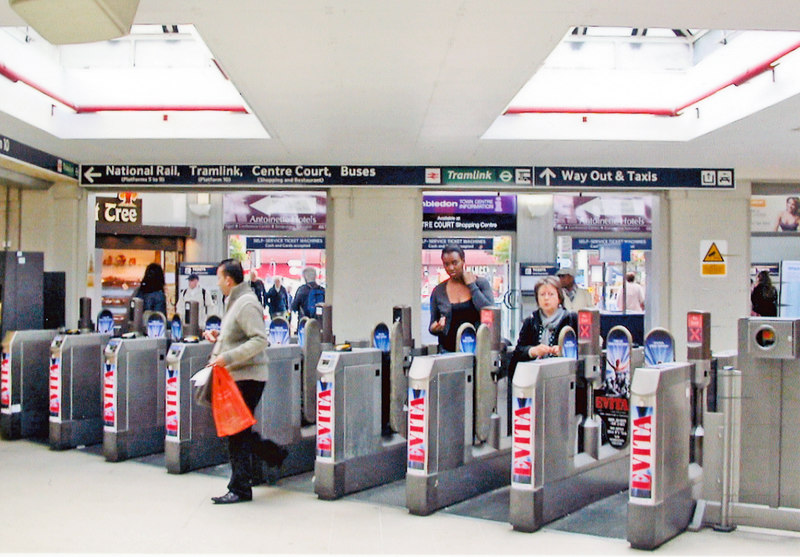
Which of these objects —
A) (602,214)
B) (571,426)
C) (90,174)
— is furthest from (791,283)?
(90,174)

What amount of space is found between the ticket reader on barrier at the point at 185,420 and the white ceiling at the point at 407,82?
2106mm

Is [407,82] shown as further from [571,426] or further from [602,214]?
[602,214]

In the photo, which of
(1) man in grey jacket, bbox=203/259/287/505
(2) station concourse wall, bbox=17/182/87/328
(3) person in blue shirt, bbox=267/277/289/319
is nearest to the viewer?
(1) man in grey jacket, bbox=203/259/287/505

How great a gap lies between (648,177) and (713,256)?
4.23 ft

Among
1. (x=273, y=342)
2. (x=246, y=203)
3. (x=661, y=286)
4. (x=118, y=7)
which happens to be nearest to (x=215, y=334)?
(x=273, y=342)

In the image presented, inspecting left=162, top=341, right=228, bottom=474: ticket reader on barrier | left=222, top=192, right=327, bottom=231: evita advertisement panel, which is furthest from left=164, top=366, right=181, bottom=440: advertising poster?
left=222, top=192, right=327, bottom=231: evita advertisement panel

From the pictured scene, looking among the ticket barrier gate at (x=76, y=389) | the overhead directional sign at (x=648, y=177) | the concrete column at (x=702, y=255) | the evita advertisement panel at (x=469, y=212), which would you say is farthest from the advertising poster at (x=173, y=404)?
the evita advertisement panel at (x=469, y=212)

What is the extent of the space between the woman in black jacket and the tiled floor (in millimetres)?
1371

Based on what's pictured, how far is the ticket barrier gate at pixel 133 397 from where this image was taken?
6332mm

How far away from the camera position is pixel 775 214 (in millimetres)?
12367

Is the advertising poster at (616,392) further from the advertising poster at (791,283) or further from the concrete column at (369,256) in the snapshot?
the advertising poster at (791,283)

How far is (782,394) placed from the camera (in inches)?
179

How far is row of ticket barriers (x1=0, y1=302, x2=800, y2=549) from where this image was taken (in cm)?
445

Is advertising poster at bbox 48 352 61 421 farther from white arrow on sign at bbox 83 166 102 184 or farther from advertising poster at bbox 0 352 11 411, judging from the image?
white arrow on sign at bbox 83 166 102 184
